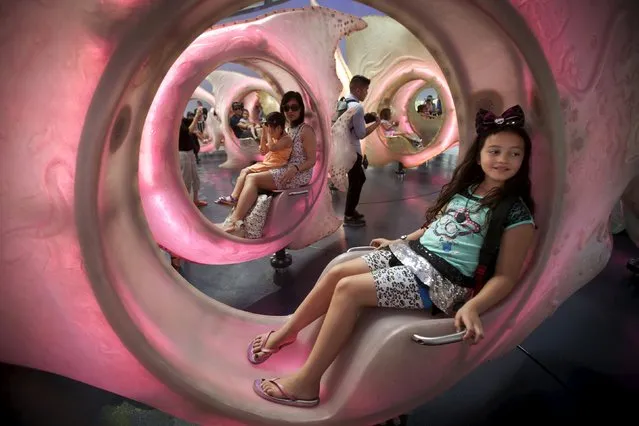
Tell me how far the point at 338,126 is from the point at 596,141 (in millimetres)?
2791

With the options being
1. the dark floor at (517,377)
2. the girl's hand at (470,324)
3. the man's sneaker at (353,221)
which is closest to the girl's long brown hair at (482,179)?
the girl's hand at (470,324)

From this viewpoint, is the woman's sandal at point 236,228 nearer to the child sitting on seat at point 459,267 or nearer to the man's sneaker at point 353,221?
the man's sneaker at point 353,221

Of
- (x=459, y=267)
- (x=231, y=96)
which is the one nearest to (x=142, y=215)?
(x=459, y=267)

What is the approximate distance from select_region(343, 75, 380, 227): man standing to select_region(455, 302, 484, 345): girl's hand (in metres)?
2.82

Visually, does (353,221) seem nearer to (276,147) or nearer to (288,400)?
(276,147)

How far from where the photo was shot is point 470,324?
1230mm

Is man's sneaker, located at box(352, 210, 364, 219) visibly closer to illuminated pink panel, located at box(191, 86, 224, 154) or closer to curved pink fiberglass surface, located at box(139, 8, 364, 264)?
curved pink fiberglass surface, located at box(139, 8, 364, 264)

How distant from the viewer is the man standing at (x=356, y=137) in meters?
3.84

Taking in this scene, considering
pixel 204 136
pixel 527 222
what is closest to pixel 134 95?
pixel 527 222

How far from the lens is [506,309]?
139cm

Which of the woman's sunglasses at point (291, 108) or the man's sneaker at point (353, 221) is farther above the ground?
the woman's sunglasses at point (291, 108)

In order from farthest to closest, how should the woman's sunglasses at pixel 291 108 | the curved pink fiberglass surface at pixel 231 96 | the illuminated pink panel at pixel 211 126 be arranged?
1. the illuminated pink panel at pixel 211 126
2. the curved pink fiberglass surface at pixel 231 96
3. the woman's sunglasses at pixel 291 108

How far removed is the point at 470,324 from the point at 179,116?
6.55 feet

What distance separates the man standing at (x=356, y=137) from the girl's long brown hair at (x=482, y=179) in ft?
7.65
